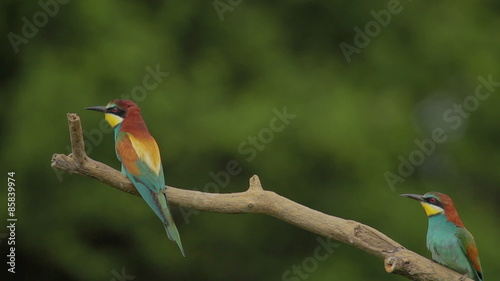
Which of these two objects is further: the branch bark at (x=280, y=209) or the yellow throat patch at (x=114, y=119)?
the yellow throat patch at (x=114, y=119)

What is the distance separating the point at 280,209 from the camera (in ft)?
14.5

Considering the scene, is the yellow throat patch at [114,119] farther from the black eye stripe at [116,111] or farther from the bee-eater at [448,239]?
the bee-eater at [448,239]

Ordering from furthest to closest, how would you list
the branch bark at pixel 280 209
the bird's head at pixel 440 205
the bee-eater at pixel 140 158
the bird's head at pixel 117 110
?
the bird's head at pixel 440 205
the bird's head at pixel 117 110
the bee-eater at pixel 140 158
the branch bark at pixel 280 209

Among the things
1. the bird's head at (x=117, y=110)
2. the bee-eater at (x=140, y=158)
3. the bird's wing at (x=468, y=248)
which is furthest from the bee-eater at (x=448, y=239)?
the bird's head at (x=117, y=110)

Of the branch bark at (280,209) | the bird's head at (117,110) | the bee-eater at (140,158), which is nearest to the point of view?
the branch bark at (280,209)

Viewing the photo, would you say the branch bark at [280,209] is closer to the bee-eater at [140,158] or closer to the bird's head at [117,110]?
the bee-eater at [140,158]

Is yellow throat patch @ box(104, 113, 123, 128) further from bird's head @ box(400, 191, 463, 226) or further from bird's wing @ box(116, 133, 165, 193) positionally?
bird's head @ box(400, 191, 463, 226)

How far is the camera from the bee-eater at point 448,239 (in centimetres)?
470

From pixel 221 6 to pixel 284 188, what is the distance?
190 centimetres

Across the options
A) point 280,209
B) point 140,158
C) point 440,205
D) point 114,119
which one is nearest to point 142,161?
point 140,158

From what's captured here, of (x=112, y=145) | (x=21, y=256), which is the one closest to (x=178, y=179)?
(x=112, y=145)

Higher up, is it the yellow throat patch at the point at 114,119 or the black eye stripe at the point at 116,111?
the black eye stripe at the point at 116,111

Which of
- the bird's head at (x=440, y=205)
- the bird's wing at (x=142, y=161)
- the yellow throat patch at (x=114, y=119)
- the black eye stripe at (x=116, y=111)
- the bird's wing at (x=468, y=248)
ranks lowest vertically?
the bird's wing at (x=468, y=248)

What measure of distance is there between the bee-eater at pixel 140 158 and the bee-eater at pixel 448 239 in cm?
122
